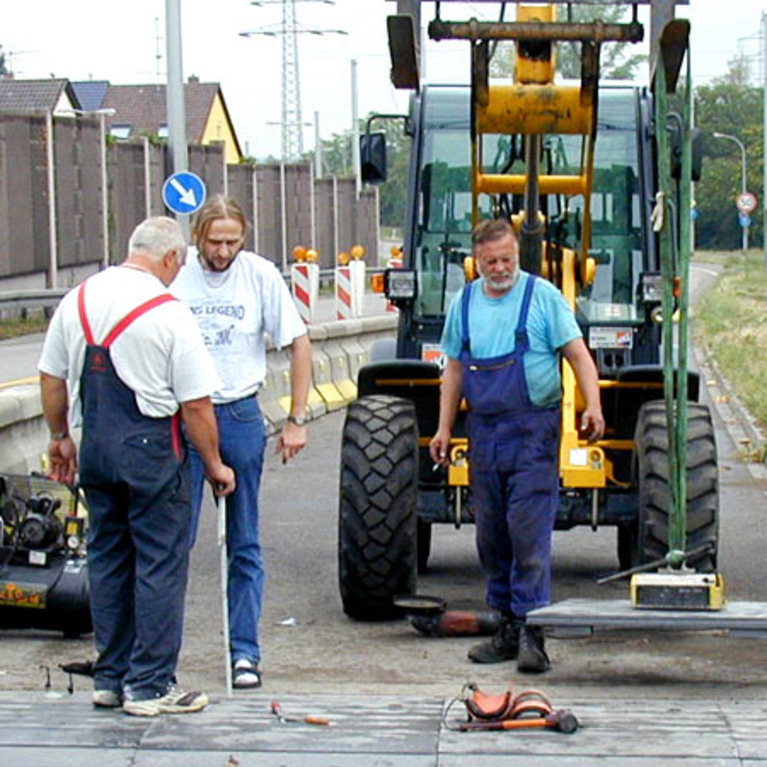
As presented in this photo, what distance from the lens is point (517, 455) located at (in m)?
8.12

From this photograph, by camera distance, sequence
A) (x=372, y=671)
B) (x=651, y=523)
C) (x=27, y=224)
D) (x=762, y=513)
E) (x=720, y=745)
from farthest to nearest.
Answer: (x=27, y=224)
(x=762, y=513)
(x=651, y=523)
(x=372, y=671)
(x=720, y=745)

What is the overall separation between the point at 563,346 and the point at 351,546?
5.30 ft

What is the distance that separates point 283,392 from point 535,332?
11336mm

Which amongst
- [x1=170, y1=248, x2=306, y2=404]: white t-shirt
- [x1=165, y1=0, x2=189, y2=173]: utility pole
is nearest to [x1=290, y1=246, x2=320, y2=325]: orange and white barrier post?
[x1=165, y1=0, x2=189, y2=173]: utility pole

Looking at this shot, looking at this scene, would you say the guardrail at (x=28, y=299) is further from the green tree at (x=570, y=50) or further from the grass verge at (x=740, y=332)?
the green tree at (x=570, y=50)

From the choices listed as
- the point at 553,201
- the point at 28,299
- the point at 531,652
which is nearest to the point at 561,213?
the point at 553,201

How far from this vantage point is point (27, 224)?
36.5 metres

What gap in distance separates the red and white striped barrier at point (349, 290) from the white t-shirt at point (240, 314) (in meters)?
26.2

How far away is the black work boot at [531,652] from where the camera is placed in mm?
7992

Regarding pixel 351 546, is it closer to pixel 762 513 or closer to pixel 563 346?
pixel 563 346

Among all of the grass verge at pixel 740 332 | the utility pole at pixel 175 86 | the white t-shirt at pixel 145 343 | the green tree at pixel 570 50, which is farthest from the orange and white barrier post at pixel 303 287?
the white t-shirt at pixel 145 343

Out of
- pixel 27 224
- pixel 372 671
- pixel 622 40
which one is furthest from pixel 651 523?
pixel 27 224

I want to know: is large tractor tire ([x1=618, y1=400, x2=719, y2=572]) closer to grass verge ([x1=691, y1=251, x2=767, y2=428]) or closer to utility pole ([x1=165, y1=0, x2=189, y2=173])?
grass verge ([x1=691, y1=251, x2=767, y2=428])

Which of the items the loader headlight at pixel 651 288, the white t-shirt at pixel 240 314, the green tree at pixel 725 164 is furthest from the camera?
the green tree at pixel 725 164
